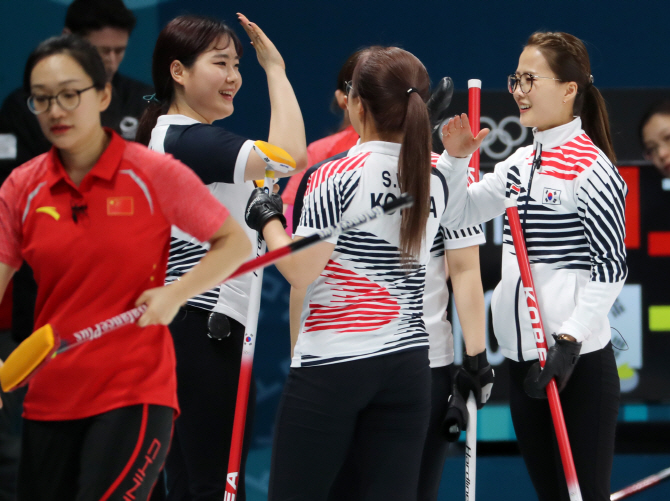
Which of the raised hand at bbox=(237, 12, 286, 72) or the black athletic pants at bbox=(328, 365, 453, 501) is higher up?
the raised hand at bbox=(237, 12, 286, 72)

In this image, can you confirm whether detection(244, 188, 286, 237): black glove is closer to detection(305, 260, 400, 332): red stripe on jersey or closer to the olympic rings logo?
detection(305, 260, 400, 332): red stripe on jersey

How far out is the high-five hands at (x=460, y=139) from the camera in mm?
2207

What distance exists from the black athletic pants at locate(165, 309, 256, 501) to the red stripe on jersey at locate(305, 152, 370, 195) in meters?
0.58

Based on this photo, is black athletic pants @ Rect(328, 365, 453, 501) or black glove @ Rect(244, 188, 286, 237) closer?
black glove @ Rect(244, 188, 286, 237)

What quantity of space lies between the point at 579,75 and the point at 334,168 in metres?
1.00

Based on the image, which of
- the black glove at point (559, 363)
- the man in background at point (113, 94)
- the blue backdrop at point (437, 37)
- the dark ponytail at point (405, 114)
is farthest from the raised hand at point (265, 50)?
the blue backdrop at point (437, 37)

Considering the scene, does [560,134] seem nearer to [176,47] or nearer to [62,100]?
[176,47]

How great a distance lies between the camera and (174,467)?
2.52 metres

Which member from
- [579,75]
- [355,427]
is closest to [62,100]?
[355,427]

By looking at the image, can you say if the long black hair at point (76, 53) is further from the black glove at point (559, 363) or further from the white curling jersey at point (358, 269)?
the black glove at point (559, 363)

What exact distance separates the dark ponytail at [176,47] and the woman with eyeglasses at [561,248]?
73 cm

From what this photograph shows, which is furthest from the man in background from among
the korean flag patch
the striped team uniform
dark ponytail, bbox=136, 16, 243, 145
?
the korean flag patch

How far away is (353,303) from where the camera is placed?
1922 millimetres

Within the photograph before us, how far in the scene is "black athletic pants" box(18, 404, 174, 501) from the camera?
164 cm
